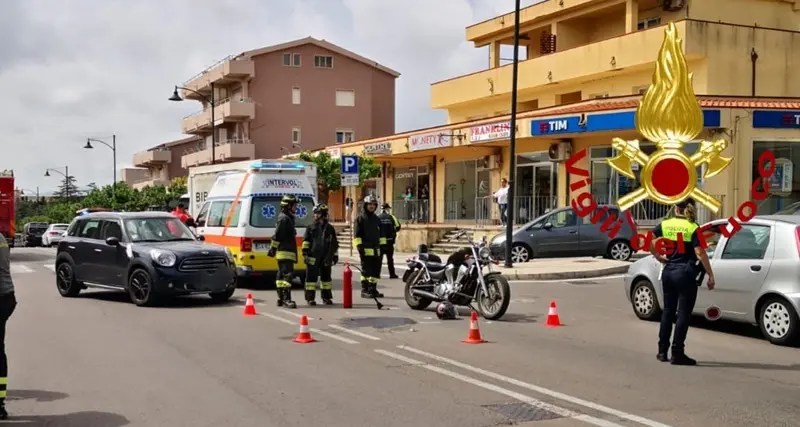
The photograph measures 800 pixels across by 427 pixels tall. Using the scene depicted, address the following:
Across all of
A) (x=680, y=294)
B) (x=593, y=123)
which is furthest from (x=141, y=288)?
(x=593, y=123)

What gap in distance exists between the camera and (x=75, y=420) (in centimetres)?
662

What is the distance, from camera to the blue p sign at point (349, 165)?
2509cm

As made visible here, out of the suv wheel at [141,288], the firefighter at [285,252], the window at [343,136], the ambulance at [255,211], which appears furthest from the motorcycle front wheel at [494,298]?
the window at [343,136]

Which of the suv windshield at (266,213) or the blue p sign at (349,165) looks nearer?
the suv windshield at (266,213)

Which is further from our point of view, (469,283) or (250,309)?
(250,309)

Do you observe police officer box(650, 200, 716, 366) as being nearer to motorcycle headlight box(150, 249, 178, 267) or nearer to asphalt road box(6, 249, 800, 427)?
asphalt road box(6, 249, 800, 427)

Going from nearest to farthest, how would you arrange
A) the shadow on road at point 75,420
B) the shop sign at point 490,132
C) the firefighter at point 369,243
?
the shadow on road at point 75,420 → the firefighter at point 369,243 → the shop sign at point 490,132

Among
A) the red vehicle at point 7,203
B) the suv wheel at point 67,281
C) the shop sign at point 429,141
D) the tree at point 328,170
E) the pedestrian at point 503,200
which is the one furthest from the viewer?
the tree at point 328,170

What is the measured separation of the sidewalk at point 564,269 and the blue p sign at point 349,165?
5998 millimetres

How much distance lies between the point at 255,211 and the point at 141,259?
330cm

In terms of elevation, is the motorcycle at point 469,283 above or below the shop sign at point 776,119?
below

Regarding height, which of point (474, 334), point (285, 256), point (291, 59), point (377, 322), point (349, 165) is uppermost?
point (291, 59)

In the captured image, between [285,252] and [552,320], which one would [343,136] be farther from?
[552,320]

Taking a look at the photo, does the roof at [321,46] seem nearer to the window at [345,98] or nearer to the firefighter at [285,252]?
the window at [345,98]
